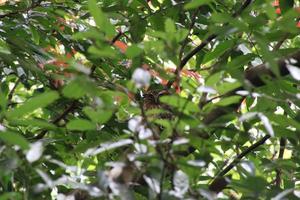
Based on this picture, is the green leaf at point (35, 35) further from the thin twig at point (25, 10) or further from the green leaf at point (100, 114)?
the green leaf at point (100, 114)

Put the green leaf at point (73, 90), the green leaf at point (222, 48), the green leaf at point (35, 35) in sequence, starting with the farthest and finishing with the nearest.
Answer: the green leaf at point (35, 35) < the green leaf at point (222, 48) < the green leaf at point (73, 90)

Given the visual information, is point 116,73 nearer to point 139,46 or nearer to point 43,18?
point 43,18

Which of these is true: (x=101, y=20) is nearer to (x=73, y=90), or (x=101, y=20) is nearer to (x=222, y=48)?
(x=73, y=90)

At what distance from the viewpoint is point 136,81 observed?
47 centimetres

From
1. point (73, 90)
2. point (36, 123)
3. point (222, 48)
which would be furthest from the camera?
point (222, 48)

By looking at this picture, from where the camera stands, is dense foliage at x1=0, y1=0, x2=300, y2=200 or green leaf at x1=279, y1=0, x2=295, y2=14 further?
green leaf at x1=279, y1=0, x2=295, y2=14

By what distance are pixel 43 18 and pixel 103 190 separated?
2.14 ft

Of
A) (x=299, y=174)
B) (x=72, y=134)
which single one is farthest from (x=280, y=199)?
(x=72, y=134)

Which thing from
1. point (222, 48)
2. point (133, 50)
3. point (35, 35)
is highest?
point (133, 50)

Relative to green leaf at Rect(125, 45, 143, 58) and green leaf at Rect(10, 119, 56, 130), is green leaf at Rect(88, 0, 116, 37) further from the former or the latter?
green leaf at Rect(10, 119, 56, 130)

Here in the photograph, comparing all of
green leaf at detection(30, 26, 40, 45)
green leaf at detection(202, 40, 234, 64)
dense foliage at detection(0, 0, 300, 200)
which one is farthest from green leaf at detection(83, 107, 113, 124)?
green leaf at detection(30, 26, 40, 45)

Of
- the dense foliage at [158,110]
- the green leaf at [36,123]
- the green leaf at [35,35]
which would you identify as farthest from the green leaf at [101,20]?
the green leaf at [35,35]

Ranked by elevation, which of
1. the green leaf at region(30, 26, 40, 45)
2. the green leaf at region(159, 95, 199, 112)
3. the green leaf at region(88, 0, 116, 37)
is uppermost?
the green leaf at region(88, 0, 116, 37)

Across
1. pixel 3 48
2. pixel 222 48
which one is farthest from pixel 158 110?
pixel 3 48
